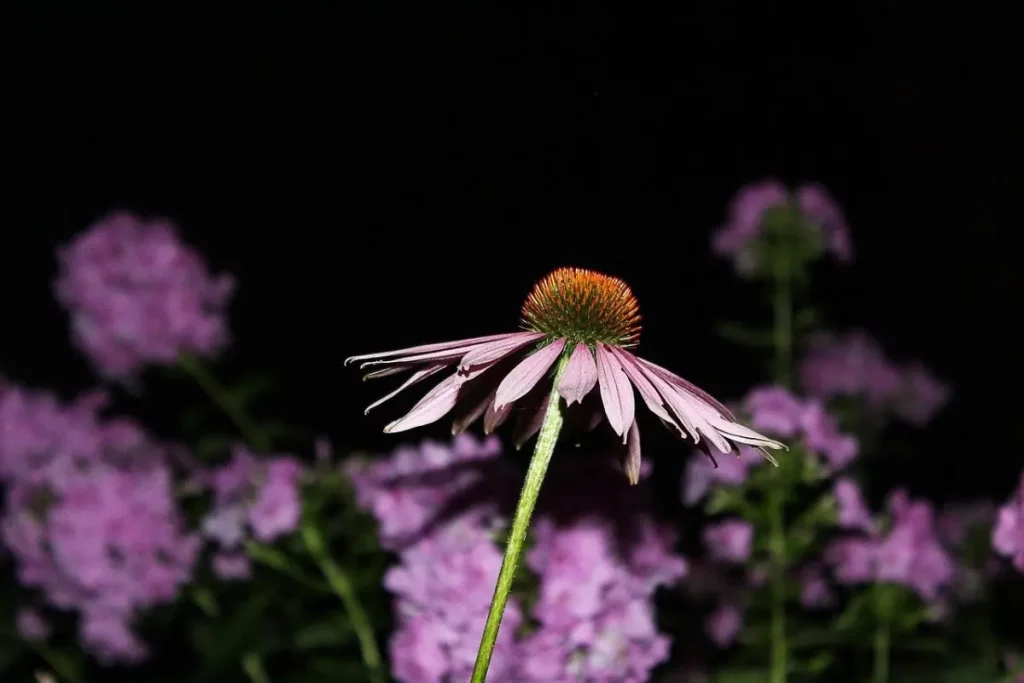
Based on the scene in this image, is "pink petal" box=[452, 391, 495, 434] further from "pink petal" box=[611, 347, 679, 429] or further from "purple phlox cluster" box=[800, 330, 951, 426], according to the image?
"purple phlox cluster" box=[800, 330, 951, 426]

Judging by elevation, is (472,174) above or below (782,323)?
above

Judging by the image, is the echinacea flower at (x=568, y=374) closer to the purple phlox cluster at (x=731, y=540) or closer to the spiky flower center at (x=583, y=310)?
the spiky flower center at (x=583, y=310)

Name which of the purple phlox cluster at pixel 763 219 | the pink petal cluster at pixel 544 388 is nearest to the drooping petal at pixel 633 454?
the pink petal cluster at pixel 544 388

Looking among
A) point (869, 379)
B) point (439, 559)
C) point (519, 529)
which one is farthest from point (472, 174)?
point (519, 529)

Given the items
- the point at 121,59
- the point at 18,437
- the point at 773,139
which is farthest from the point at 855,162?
the point at 18,437

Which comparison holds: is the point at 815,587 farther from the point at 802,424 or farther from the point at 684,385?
the point at 684,385

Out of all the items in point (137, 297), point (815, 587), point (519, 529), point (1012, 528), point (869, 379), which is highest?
point (869, 379)

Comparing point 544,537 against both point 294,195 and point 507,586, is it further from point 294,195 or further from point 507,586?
point 294,195
